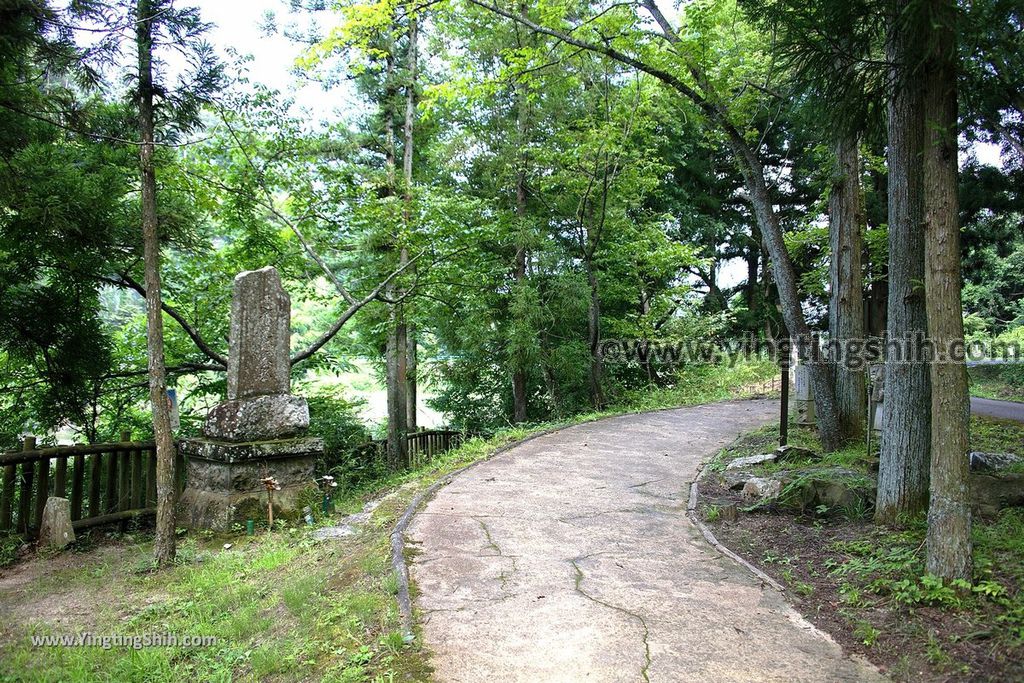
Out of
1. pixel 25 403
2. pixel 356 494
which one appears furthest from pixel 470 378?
pixel 25 403

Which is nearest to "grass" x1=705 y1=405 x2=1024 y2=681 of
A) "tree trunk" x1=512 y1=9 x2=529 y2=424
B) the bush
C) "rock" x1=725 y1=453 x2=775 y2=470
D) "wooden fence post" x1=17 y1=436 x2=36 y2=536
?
"rock" x1=725 y1=453 x2=775 y2=470

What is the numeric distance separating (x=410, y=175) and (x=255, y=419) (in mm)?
7468

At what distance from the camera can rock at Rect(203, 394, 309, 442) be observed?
6953mm

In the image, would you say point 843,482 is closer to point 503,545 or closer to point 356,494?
point 503,545

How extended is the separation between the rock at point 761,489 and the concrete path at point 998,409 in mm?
6132

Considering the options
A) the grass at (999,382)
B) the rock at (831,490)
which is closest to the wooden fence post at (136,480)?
the rock at (831,490)

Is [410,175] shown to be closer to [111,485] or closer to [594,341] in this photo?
[594,341]

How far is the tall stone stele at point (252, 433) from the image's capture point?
6.82 metres

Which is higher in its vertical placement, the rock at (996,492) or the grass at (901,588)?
the rock at (996,492)

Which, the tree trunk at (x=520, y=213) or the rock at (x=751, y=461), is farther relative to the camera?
the tree trunk at (x=520, y=213)

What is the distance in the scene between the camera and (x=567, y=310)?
A: 1364cm

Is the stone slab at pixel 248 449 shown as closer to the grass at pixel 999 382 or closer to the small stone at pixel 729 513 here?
the small stone at pixel 729 513

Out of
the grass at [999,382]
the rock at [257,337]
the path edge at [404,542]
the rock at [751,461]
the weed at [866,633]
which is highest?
the rock at [257,337]

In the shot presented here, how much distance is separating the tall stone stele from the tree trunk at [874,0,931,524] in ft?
19.4
